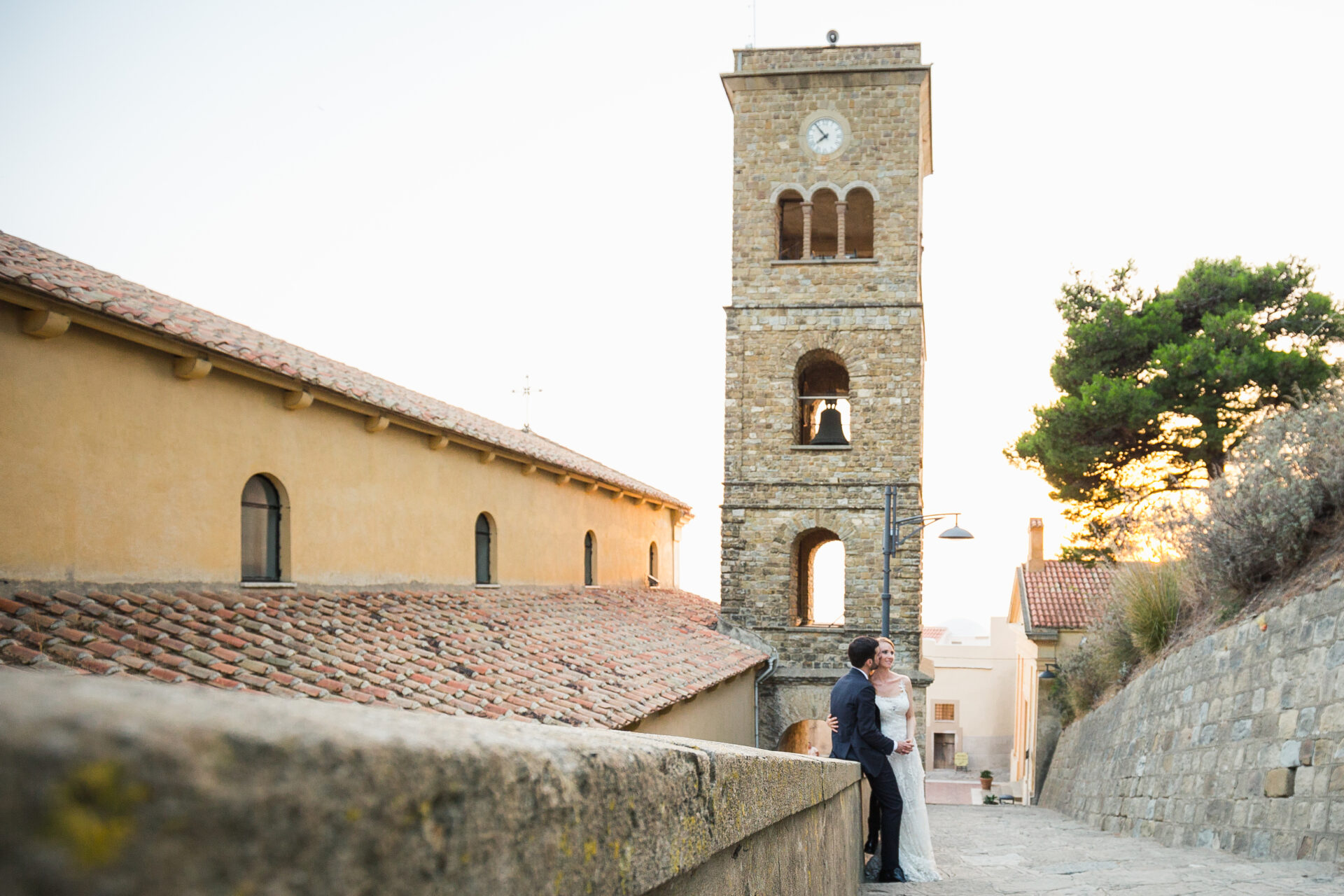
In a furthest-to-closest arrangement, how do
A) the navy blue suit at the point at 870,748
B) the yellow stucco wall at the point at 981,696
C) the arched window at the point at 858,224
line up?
1. the yellow stucco wall at the point at 981,696
2. the arched window at the point at 858,224
3. the navy blue suit at the point at 870,748

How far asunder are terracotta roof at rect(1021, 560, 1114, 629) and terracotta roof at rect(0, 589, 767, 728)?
18.3 meters

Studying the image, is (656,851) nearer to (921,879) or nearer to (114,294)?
(921,879)

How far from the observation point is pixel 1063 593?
35.7 meters

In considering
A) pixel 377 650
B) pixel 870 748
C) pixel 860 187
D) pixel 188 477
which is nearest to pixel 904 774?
pixel 870 748

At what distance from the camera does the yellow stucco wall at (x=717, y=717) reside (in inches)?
589

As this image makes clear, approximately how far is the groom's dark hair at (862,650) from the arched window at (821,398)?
16368 mm

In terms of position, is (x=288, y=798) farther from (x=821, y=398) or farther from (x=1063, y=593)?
(x=1063, y=593)

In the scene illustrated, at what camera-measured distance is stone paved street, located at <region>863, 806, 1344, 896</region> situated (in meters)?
6.95

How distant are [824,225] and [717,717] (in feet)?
44.2

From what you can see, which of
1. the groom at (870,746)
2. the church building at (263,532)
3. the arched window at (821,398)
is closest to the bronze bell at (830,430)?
the arched window at (821,398)

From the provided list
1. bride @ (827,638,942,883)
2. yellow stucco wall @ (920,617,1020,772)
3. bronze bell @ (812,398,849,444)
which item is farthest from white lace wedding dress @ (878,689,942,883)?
yellow stucco wall @ (920,617,1020,772)

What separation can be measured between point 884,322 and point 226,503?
16448 mm

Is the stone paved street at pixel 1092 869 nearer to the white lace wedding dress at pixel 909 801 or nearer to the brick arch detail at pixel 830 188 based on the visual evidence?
the white lace wedding dress at pixel 909 801

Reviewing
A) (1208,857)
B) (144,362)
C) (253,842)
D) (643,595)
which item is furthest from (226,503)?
(643,595)
